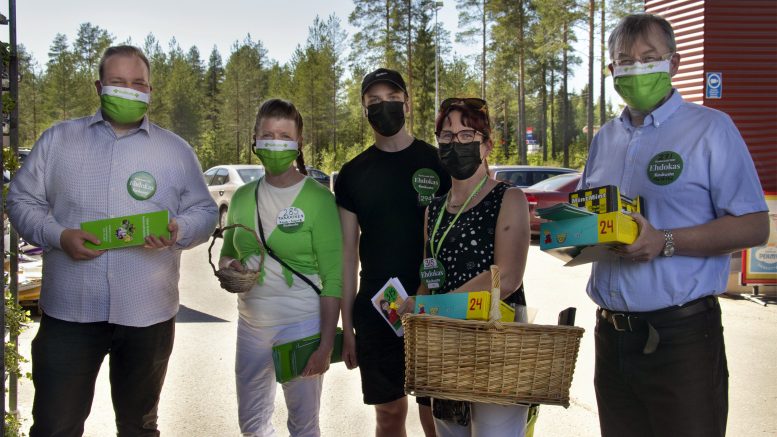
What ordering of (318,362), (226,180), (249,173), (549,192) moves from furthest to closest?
1. (249,173)
2. (226,180)
3. (549,192)
4. (318,362)

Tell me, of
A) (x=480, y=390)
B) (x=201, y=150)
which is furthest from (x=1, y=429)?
(x=201, y=150)

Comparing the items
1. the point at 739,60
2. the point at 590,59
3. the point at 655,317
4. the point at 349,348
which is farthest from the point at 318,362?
the point at 590,59

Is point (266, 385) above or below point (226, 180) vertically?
below

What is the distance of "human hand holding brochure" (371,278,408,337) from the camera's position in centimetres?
338

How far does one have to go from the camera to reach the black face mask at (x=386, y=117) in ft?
12.2

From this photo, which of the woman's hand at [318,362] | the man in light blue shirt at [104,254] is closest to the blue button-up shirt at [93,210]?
the man in light blue shirt at [104,254]

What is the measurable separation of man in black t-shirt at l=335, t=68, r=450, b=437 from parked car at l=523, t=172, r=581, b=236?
12.6 metres

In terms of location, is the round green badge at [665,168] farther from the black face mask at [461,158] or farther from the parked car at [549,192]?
the parked car at [549,192]

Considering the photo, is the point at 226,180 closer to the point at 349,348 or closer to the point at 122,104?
the point at 349,348

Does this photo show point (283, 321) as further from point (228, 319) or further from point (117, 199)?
point (228, 319)

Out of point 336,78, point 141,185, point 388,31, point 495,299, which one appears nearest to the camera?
point 495,299

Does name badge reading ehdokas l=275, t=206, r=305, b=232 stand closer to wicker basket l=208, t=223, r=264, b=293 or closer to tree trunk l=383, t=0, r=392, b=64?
wicker basket l=208, t=223, r=264, b=293

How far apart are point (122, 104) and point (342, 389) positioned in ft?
11.9

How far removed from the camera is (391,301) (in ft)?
11.3
